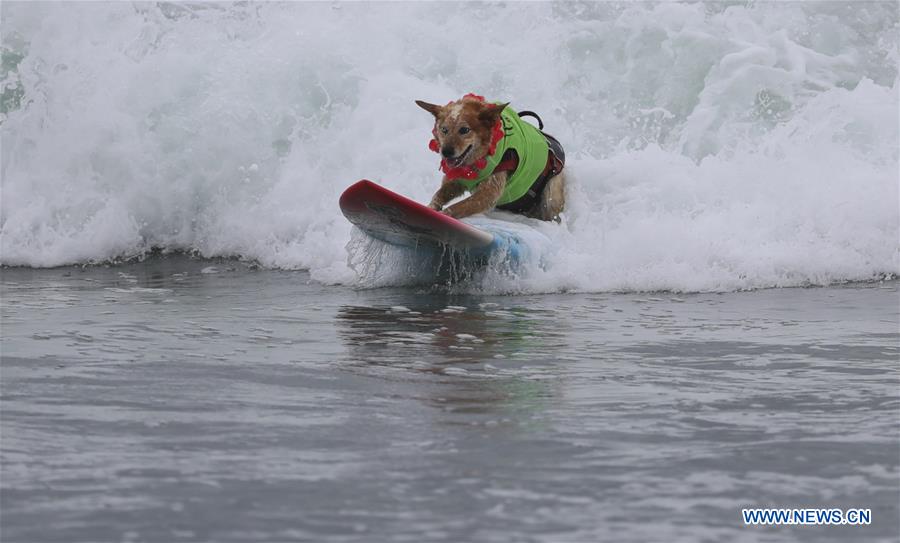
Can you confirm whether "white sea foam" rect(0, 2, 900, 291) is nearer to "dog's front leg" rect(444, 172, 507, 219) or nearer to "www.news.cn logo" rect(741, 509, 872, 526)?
"dog's front leg" rect(444, 172, 507, 219)

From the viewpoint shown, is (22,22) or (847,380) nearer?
(847,380)

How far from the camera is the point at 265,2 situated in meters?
13.3

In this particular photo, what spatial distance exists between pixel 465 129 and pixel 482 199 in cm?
50

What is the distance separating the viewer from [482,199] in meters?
8.45

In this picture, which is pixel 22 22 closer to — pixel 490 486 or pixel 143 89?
pixel 143 89

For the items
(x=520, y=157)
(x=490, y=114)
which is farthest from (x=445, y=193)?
(x=490, y=114)

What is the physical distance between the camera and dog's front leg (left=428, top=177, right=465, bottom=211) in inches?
336

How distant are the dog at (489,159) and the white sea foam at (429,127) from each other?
367 mm

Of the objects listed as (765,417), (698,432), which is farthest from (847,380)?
(698,432)

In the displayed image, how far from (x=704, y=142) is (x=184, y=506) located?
9396 millimetres

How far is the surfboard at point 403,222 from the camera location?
7.59 meters

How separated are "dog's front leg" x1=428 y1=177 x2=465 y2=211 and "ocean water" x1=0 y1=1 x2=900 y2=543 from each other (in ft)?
0.92

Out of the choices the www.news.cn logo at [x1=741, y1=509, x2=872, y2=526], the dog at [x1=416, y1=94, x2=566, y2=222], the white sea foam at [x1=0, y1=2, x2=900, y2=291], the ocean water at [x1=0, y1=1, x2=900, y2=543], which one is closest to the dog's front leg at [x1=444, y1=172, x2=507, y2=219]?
the dog at [x1=416, y1=94, x2=566, y2=222]

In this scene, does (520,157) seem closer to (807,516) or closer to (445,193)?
(445,193)
